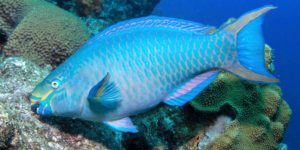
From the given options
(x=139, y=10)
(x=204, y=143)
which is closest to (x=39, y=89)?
(x=204, y=143)

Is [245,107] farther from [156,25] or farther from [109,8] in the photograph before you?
[109,8]

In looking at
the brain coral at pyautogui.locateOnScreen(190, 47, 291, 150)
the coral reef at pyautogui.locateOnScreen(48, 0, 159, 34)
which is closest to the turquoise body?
the brain coral at pyautogui.locateOnScreen(190, 47, 291, 150)

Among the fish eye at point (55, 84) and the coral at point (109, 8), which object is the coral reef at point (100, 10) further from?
the fish eye at point (55, 84)

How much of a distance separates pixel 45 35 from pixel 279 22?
93.2 meters

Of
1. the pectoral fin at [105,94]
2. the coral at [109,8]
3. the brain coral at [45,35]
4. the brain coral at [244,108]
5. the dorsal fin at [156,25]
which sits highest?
the dorsal fin at [156,25]

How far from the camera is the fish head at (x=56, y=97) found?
2.36 metres

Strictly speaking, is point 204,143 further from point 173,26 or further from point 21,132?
point 21,132

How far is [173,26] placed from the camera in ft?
8.56

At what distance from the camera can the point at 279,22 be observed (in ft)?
287

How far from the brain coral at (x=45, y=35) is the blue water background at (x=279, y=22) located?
163 feet

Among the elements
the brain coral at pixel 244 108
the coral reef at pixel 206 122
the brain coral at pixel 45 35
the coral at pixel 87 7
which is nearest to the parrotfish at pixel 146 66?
the coral reef at pixel 206 122

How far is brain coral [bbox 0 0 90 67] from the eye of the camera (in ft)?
13.9

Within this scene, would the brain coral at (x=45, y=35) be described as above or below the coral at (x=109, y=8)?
above

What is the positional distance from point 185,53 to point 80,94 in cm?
93
